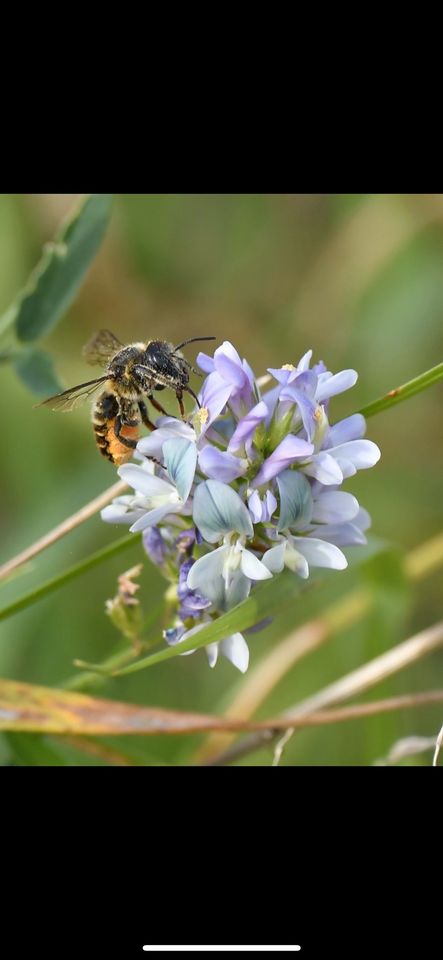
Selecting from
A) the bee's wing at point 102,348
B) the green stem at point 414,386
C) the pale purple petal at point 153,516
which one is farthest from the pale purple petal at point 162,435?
the bee's wing at point 102,348

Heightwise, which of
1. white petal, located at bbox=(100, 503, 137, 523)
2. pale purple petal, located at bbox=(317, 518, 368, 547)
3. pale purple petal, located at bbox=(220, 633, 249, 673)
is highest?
white petal, located at bbox=(100, 503, 137, 523)

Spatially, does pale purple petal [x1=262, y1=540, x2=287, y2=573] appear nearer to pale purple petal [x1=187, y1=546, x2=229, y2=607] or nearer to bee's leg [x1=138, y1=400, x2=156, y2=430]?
pale purple petal [x1=187, y1=546, x2=229, y2=607]

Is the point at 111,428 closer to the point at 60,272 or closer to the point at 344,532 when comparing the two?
the point at 60,272

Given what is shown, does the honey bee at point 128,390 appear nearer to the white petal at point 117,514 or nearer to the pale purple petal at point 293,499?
the white petal at point 117,514

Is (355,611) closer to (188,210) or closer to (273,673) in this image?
(273,673)

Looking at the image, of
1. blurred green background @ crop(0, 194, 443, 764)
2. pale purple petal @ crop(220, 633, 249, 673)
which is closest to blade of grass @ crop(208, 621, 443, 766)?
pale purple petal @ crop(220, 633, 249, 673)

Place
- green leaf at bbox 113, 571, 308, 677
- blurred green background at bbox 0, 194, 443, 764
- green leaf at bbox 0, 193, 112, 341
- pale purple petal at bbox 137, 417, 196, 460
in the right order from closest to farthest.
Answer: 1. green leaf at bbox 113, 571, 308, 677
2. pale purple petal at bbox 137, 417, 196, 460
3. green leaf at bbox 0, 193, 112, 341
4. blurred green background at bbox 0, 194, 443, 764
